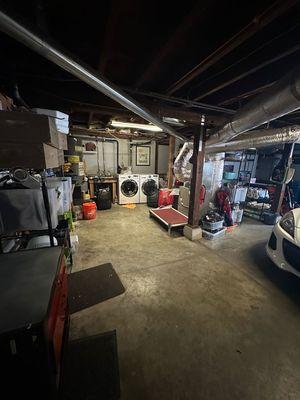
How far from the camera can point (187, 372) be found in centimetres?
135

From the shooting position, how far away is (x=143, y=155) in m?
6.97

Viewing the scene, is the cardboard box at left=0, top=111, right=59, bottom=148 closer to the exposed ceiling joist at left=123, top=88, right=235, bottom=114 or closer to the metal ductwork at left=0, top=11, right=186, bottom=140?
the metal ductwork at left=0, top=11, right=186, bottom=140

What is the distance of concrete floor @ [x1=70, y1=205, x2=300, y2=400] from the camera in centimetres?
130

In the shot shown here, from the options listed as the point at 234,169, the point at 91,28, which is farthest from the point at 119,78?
the point at 234,169

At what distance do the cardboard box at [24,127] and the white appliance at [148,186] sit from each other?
488 cm

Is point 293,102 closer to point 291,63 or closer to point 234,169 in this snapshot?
point 291,63

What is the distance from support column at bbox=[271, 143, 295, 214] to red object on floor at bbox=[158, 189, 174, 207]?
2.68 meters

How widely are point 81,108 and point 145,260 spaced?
2633mm

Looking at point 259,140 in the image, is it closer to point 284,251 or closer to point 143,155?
point 284,251

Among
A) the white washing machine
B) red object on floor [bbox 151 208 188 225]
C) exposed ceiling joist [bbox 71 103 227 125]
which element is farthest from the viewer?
the white washing machine

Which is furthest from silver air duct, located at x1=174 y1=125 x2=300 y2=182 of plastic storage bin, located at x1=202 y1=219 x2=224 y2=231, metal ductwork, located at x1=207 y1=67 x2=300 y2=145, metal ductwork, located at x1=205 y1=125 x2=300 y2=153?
plastic storage bin, located at x1=202 y1=219 x2=224 y2=231

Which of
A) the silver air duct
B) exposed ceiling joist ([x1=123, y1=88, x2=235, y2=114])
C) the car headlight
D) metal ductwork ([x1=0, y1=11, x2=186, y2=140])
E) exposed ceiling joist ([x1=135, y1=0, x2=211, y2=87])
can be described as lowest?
the car headlight

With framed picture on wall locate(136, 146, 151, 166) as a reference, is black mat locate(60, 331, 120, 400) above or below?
below

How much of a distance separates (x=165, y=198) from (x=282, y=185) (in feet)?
9.81
